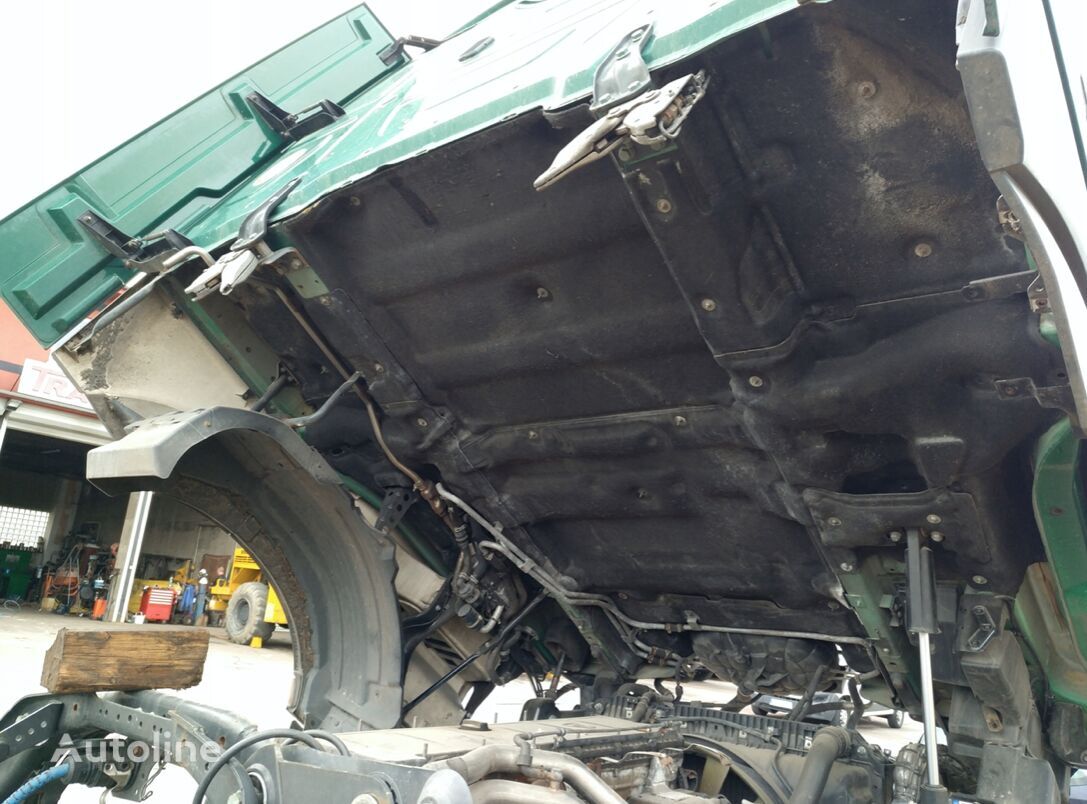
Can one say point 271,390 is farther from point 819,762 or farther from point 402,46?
point 819,762

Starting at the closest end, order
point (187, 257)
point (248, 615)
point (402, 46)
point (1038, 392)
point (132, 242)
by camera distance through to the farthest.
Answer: point (1038, 392) → point (187, 257) → point (132, 242) → point (402, 46) → point (248, 615)

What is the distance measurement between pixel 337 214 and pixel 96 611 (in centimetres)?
1350

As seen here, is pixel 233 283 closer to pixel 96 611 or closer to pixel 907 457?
pixel 907 457

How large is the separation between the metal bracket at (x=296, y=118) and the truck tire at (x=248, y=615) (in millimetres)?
8921

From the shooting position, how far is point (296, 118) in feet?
8.22

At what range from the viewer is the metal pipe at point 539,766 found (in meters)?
1.47

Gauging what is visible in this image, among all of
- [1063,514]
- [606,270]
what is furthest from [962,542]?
[606,270]

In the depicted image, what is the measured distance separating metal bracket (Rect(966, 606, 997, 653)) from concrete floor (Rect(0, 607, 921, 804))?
5.77 ft

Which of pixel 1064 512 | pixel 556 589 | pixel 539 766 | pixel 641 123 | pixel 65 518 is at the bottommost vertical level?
pixel 65 518

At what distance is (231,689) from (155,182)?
5209 millimetres

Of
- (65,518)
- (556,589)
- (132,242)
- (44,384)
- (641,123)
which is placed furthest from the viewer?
(65,518)

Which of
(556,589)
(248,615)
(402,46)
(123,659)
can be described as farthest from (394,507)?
(248,615)

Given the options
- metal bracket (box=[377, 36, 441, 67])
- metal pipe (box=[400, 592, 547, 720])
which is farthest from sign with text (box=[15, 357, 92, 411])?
metal pipe (box=[400, 592, 547, 720])

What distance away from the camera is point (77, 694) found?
1.90m
